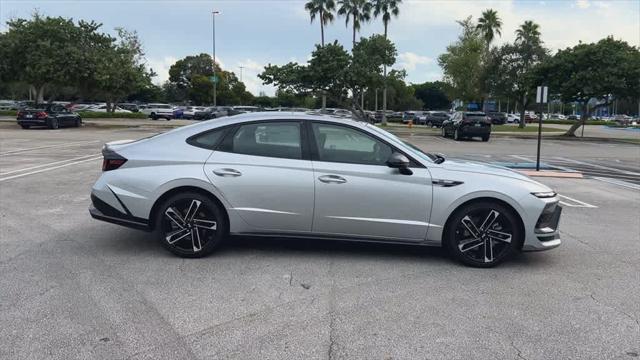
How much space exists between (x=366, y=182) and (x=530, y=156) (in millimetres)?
17075

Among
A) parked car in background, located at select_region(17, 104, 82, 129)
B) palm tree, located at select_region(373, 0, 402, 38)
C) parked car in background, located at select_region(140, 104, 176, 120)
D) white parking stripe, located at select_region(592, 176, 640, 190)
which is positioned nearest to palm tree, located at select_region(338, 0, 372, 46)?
palm tree, located at select_region(373, 0, 402, 38)

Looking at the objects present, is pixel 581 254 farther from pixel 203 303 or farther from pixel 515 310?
pixel 203 303

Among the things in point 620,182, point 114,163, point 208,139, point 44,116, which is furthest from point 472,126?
point 114,163

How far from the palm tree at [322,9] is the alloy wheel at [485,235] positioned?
1954 inches

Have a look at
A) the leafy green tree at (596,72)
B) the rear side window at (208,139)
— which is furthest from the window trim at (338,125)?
the leafy green tree at (596,72)

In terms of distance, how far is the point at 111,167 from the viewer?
224 inches

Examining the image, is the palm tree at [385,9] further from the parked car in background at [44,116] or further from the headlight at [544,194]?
the headlight at [544,194]

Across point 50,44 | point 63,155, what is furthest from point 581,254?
point 50,44

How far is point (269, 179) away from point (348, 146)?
877mm

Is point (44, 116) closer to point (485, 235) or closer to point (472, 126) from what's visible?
point (472, 126)

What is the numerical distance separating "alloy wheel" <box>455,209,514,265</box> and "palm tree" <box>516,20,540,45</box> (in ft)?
134

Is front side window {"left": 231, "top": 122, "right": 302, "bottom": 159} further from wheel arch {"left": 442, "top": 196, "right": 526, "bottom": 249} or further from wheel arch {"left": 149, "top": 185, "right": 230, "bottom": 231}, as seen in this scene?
wheel arch {"left": 442, "top": 196, "right": 526, "bottom": 249}

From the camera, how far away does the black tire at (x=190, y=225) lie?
551cm

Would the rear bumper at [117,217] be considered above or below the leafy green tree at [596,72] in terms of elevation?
below
